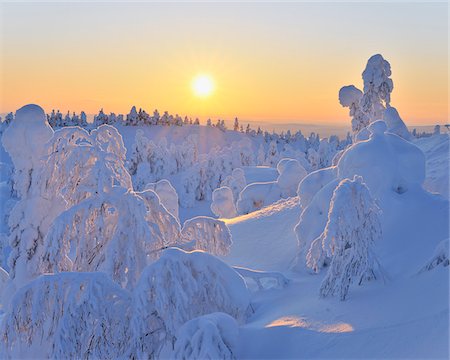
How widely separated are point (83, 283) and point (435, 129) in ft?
139

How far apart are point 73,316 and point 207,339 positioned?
2.10 metres

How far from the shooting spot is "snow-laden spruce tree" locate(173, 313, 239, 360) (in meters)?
7.46

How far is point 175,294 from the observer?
26.3 feet

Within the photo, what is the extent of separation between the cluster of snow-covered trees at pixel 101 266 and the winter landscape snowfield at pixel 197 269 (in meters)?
0.02

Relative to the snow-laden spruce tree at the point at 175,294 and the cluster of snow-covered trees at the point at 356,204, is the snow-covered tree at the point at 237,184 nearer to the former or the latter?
the cluster of snow-covered trees at the point at 356,204

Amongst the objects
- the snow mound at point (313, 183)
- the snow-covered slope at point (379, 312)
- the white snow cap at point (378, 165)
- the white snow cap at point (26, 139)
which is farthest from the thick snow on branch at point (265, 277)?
the white snow cap at point (26, 139)

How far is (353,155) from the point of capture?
561 inches

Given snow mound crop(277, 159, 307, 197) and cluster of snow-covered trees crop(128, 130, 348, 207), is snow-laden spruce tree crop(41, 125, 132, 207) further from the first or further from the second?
cluster of snow-covered trees crop(128, 130, 348, 207)

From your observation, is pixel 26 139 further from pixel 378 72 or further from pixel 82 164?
pixel 378 72

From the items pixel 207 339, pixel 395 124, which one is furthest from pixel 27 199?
pixel 395 124

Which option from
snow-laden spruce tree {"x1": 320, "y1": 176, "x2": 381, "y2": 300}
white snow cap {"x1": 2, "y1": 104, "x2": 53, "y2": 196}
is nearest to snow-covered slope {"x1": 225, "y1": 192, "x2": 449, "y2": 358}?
snow-laden spruce tree {"x1": 320, "y1": 176, "x2": 381, "y2": 300}

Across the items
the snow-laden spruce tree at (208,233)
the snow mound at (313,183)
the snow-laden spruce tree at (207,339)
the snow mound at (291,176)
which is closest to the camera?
the snow-laden spruce tree at (207,339)

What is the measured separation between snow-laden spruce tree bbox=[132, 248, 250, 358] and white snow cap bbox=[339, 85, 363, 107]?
26327 mm

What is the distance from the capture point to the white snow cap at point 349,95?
A: 3297 centimetres
